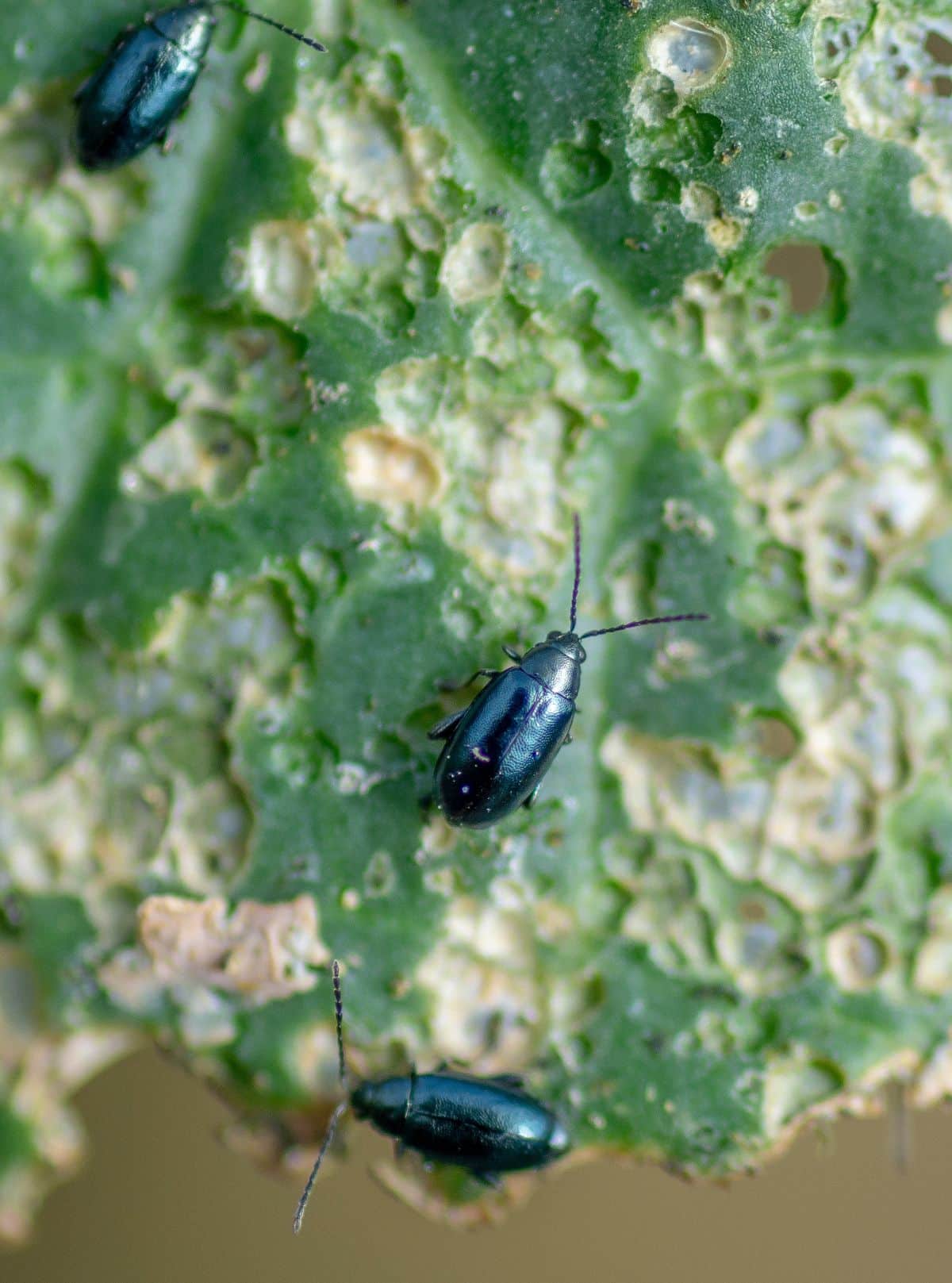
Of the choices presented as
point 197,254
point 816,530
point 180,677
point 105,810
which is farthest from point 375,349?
point 105,810

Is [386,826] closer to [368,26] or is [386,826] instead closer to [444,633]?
[444,633]

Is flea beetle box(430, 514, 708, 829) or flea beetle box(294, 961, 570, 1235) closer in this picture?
flea beetle box(430, 514, 708, 829)

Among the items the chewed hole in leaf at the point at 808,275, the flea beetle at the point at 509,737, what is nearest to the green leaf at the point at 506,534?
the chewed hole in leaf at the point at 808,275

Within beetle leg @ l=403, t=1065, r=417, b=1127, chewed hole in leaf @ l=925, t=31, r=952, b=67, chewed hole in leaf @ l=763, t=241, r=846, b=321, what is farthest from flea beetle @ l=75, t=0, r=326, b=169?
beetle leg @ l=403, t=1065, r=417, b=1127

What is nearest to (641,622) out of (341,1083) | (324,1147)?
(341,1083)

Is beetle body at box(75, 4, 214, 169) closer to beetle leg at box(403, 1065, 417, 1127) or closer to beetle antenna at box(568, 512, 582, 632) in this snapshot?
beetle antenna at box(568, 512, 582, 632)

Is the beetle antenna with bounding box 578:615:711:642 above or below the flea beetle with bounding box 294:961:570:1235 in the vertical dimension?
above
